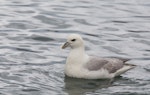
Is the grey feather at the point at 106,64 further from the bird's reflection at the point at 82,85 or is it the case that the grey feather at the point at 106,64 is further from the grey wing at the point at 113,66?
the bird's reflection at the point at 82,85

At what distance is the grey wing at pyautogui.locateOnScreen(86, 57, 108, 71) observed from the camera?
52.7ft

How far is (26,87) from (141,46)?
5182 mm

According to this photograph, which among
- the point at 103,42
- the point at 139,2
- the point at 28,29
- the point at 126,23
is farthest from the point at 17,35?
the point at 139,2

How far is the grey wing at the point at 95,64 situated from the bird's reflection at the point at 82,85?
0.33m

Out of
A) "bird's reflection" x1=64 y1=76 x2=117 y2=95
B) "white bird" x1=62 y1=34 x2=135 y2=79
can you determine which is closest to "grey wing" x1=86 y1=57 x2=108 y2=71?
"white bird" x1=62 y1=34 x2=135 y2=79

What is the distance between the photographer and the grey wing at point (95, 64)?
1606 cm

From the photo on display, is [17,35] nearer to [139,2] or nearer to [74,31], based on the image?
[74,31]

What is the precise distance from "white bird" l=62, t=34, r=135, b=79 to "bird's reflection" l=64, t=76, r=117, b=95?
113mm

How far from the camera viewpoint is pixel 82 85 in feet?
51.8

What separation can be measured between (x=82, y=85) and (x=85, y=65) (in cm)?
59

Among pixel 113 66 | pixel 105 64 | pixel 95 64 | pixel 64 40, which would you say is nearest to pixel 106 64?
pixel 105 64

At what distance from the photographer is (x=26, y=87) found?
49.8 feet

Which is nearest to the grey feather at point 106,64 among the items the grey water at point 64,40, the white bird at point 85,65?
the white bird at point 85,65

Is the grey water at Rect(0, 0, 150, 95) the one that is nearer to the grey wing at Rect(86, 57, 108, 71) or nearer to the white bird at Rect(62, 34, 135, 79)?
the white bird at Rect(62, 34, 135, 79)
